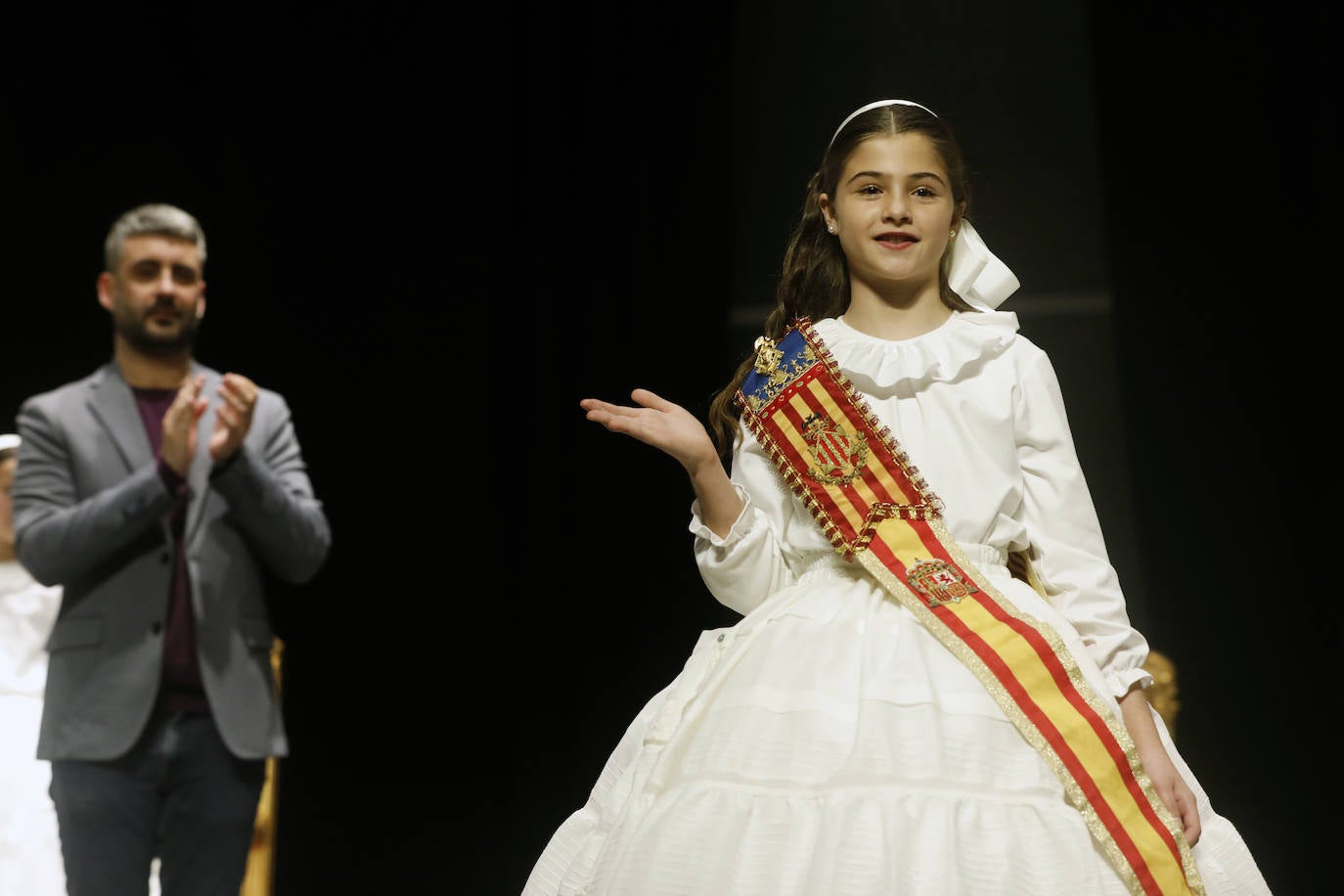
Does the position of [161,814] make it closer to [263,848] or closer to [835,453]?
[263,848]

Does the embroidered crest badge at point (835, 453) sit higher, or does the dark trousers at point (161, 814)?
the embroidered crest badge at point (835, 453)

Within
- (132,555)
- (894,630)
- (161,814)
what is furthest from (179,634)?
(894,630)

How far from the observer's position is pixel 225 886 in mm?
2174

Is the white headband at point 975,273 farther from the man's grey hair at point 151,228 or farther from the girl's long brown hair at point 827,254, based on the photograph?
the man's grey hair at point 151,228

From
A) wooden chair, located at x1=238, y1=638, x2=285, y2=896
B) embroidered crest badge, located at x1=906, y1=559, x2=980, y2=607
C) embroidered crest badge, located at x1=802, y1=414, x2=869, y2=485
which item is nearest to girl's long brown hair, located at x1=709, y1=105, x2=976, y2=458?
embroidered crest badge, located at x1=802, y1=414, x2=869, y2=485

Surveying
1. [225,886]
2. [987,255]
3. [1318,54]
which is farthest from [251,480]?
[1318,54]

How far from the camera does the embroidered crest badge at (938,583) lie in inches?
55.9

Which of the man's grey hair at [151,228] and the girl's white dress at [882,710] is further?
the man's grey hair at [151,228]

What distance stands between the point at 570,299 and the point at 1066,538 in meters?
1.40

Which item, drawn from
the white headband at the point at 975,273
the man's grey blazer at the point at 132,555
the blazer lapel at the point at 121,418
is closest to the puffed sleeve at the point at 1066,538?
the white headband at the point at 975,273

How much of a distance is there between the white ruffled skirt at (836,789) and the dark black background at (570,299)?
110 centimetres

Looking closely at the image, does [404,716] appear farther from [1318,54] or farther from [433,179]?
[1318,54]

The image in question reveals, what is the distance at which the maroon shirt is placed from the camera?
2.20 meters

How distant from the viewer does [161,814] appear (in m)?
2.16
